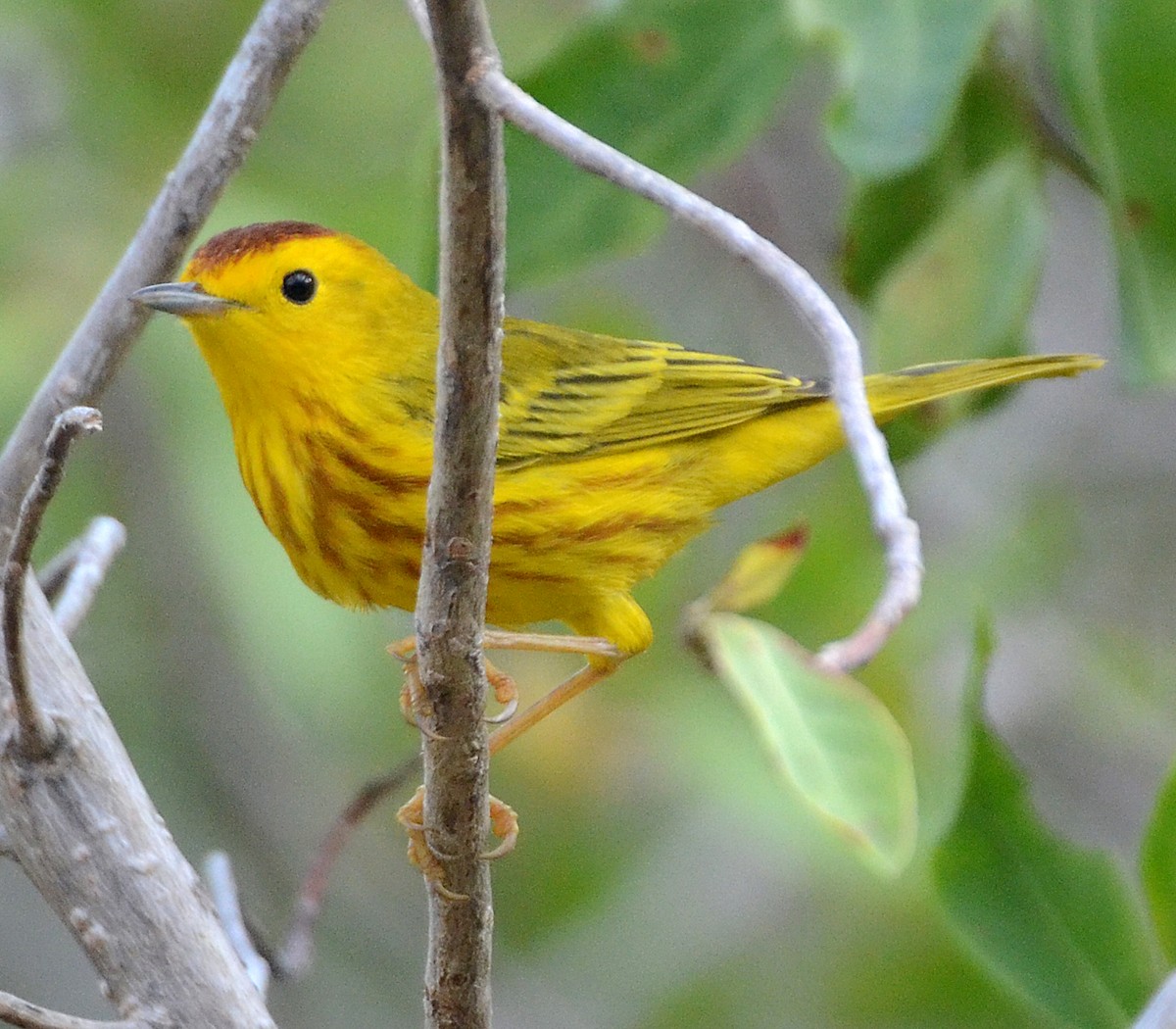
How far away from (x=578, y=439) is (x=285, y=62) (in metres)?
0.90

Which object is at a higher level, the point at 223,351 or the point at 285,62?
the point at 285,62

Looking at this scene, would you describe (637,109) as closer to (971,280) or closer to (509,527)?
(971,280)

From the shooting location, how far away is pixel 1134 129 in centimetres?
270

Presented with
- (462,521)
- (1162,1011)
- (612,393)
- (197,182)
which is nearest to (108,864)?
(462,521)

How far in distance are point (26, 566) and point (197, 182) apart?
0.73 meters

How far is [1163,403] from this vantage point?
5.37 meters

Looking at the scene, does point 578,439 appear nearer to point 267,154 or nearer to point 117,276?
point 117,276

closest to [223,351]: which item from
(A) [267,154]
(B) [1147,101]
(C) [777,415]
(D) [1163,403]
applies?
(C) [777,415]

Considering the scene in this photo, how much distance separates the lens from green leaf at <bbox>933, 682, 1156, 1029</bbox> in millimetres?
2582

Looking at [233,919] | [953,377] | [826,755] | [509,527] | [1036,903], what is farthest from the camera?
[953,377]

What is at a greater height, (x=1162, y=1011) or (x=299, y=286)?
(x=299, y=286)

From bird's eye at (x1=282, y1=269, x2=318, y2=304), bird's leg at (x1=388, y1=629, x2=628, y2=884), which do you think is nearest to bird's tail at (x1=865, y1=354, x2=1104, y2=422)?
bird's leg at (x1=388, y1=629, x2=628, y2=884)

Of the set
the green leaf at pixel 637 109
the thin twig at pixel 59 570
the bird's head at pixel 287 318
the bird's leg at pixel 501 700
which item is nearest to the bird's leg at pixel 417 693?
the bird's leg at pixel 501 700

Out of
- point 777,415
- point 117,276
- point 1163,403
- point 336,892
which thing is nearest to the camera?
point 117,276
